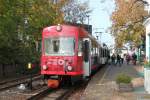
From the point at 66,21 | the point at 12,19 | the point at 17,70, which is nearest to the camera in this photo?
the point at 12,19

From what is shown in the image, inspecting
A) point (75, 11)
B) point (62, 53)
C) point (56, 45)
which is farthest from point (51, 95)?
point (75, 11)

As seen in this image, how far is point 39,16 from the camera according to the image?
159ft

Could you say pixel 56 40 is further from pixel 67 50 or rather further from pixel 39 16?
pixel 39 16

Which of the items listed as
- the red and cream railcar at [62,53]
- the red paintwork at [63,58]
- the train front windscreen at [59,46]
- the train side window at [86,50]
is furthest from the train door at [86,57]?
the train front windscreen at [59,46]

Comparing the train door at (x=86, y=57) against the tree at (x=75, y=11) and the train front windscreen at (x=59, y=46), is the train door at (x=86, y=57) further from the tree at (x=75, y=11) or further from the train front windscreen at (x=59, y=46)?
the tree at (x=75, y=11)

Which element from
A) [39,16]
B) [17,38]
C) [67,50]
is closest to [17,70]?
[17,38]

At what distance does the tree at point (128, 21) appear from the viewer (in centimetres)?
4858

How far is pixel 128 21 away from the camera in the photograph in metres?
52.0

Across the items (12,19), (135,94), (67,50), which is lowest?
(135,94)

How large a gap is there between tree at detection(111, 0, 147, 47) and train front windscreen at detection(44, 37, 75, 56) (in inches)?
913

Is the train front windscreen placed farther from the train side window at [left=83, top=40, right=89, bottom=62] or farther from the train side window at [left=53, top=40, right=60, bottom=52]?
the train side window at [left=83, top=40, right=89, bottom=62]

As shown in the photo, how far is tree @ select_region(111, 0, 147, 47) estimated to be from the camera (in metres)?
48.6

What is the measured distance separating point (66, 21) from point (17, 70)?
19.3 meters

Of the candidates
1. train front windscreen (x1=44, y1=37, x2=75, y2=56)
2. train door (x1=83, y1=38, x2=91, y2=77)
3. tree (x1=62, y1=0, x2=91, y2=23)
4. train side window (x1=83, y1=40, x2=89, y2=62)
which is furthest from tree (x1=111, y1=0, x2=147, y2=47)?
train front windscreen (x1=44, y1=37, x2=75, y2=56)
